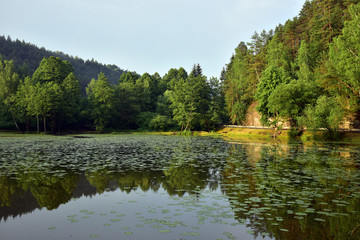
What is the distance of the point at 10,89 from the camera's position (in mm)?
74438

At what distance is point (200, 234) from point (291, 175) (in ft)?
35.9

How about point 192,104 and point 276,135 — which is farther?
point 192,104

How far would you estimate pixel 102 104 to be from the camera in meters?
81.4

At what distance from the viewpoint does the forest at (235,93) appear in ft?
162

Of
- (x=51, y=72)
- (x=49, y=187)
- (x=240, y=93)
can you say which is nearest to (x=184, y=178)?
(x=49, y=187)

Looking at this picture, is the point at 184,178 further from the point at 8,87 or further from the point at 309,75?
the point at 8,87

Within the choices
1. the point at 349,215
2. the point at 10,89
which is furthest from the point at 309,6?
the point at 10,89

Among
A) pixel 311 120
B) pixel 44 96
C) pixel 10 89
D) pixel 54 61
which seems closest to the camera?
pixel 311 120

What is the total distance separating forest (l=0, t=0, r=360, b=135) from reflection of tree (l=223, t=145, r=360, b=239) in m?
29.7

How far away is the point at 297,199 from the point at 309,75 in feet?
172

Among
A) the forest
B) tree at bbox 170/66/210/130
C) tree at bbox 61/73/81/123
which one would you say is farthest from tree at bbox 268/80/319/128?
tree at bbox 61/73/81/123

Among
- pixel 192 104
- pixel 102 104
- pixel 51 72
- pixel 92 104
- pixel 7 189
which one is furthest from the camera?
pixel 92 104

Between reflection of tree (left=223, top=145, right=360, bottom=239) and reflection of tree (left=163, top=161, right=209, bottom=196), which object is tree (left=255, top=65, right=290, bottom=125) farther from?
reflection of tree (left=163, top=161, right=209, bottom=196)

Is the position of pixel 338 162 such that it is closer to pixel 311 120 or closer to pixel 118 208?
pixel 118 208
